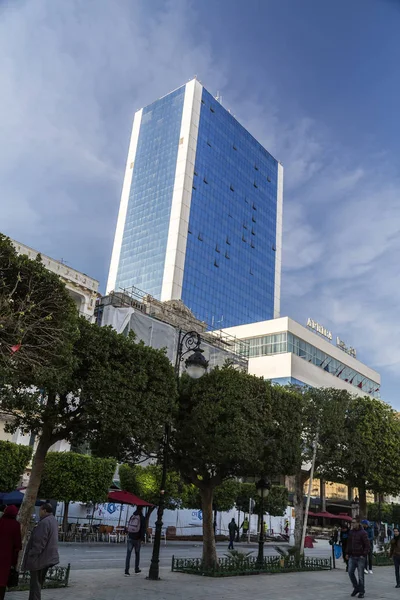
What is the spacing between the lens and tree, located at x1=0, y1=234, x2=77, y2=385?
8820 mm

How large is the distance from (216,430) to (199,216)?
8068 centimetres

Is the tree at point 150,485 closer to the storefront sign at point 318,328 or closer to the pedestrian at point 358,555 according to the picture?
the pedestrian at point 358,555

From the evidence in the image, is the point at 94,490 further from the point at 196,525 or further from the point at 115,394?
the point at 115,394

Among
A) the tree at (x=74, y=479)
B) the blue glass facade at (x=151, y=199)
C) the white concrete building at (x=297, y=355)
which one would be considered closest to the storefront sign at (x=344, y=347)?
the white concrete building at (x=297, y=355)

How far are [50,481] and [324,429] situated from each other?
15.3 meters

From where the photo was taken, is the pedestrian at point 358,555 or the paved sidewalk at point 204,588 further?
the pedestrian at point 358,555

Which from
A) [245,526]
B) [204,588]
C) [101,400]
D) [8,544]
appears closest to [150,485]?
[245,526]

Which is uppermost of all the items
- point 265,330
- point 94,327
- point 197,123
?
point 197,123

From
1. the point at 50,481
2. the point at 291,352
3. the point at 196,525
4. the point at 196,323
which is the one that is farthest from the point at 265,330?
the point at 50,481

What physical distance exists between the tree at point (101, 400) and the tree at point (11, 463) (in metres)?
14.8

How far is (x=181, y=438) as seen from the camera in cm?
1675

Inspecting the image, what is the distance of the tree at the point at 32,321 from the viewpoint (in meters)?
8.82

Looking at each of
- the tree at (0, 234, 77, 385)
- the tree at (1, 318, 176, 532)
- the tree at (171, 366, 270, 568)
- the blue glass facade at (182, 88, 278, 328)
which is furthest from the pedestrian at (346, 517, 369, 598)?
the blue glass facade at (182, 88, 278, 328)

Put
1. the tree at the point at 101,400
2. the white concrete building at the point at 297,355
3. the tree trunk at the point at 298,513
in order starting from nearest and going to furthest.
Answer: the tree at the point at 101,400, the tree trunk at the point at 298,513, the white concrete building at the point at 297,355
